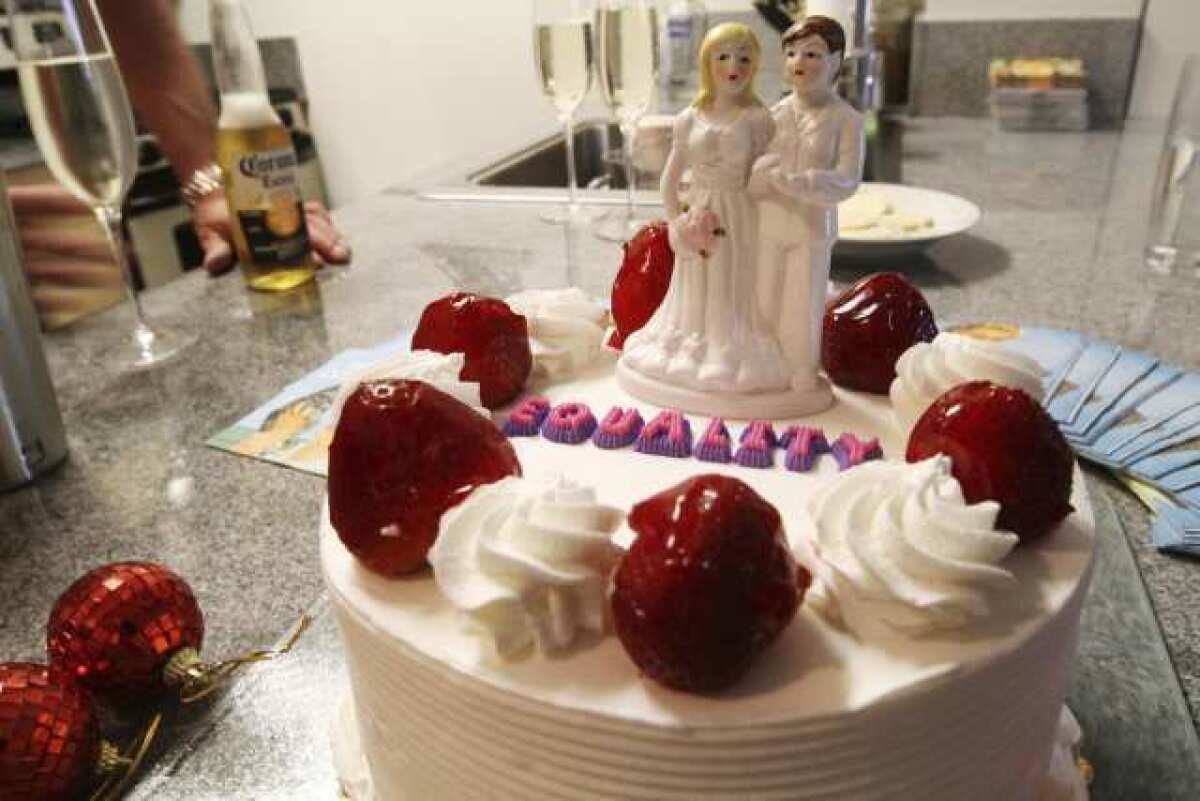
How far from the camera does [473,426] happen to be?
0.59 metres

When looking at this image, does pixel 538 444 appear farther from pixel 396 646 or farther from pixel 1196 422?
pixel 1196 422

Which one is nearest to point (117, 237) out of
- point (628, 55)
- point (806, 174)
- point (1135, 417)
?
point (628, 55)

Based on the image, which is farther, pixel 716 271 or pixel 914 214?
pixel 914 214

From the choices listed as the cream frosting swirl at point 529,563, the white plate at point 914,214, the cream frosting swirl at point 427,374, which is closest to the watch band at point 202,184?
the white plate at point 914,214

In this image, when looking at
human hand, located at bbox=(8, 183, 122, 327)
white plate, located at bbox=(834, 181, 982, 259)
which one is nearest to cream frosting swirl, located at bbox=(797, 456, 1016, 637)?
white plate, located at bbox=(834, 181, 982, 259)

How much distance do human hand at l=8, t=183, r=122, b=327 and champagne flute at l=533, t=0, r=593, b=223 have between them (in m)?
0.86

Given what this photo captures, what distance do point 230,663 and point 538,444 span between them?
30 centimetres

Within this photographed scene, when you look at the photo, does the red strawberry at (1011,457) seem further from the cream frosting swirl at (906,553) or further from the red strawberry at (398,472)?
the red strawberry at (398,472)

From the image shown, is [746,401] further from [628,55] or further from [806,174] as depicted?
[628,55]

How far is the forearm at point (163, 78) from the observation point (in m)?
1.85

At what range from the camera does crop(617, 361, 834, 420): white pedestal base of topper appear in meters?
0.71

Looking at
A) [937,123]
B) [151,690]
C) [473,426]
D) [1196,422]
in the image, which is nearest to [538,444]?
[473,426]

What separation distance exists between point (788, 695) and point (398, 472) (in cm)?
25

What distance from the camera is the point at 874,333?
75 cm
